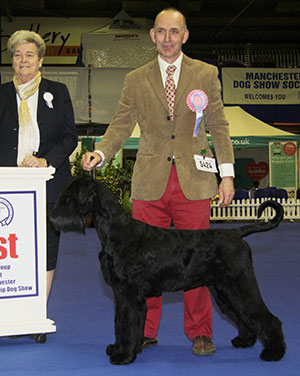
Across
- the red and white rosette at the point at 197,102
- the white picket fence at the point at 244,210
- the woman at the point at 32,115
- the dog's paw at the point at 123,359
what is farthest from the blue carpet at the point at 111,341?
the white picket fence at the point at 244,210

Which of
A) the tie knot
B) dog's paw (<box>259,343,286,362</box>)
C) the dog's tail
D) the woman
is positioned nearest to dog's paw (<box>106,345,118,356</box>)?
the woman

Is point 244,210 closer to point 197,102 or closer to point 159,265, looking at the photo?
point 197,102

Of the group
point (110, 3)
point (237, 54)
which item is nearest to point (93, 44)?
point (110, 3)

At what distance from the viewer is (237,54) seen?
62.7ft

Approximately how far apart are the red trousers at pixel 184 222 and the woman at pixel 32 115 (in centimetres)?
59

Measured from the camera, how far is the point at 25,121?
2.90 meters

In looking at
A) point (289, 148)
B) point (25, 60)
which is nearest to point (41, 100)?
point (25, 60)

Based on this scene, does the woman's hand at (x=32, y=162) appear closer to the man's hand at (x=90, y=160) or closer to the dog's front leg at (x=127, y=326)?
the man's hand at (x=90, y=160)

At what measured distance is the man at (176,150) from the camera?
9.00 feet

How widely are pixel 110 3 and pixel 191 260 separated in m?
16.2

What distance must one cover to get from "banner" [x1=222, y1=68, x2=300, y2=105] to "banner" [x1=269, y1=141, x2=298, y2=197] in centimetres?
182

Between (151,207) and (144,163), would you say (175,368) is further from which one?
(144,163)

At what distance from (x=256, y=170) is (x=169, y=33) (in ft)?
35.6

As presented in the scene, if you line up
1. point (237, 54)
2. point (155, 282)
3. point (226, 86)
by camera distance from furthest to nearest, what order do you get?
point (237, 54) → point (226, 86) → point (155, 282)
